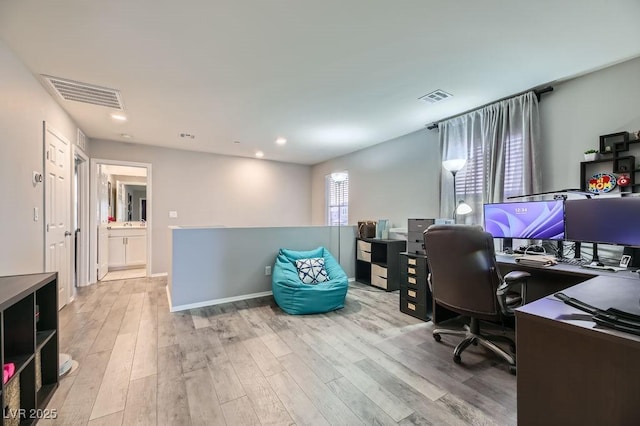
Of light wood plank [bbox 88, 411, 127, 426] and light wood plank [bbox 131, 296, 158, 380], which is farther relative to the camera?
light wood plank [bbox 131, 296, 158, 380]

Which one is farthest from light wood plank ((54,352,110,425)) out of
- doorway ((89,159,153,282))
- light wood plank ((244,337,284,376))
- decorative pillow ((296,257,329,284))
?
doorway ((89,159,153,282))

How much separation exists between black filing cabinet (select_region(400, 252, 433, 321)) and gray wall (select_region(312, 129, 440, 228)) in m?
1.03

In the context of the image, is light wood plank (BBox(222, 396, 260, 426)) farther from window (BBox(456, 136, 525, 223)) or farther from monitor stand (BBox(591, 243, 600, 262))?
window (BBox(456, 136, 525, 223))

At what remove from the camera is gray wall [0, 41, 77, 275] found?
80.5 inches

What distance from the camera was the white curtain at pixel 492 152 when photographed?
9.05 feet

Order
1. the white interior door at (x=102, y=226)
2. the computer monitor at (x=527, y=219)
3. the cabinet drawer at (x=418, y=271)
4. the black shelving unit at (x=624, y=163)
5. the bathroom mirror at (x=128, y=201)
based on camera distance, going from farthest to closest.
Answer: the bathroom mirror at (x=128, y=201) < the white interior door at (x=102, y=226) < the cabinet drawer at (x=418, y=271) < the computer monitor at (x=527, y=219) < the black shelving unit at (x=624, y=163)

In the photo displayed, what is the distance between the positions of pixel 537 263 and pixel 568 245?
2.34ft

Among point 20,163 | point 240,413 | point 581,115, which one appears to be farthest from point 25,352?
point 581,115

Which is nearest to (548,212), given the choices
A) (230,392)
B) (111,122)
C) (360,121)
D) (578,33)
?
(578,33)

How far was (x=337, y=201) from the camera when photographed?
5984 millimetres

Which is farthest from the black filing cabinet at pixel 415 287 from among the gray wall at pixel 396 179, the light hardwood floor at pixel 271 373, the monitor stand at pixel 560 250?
the monitor stand at pixel 560 250

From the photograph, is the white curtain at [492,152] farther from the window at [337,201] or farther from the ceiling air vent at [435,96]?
the window at [337,201]

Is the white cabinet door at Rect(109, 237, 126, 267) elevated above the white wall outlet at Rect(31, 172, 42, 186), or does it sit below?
below

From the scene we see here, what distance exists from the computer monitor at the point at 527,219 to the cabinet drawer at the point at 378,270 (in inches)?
62.8
